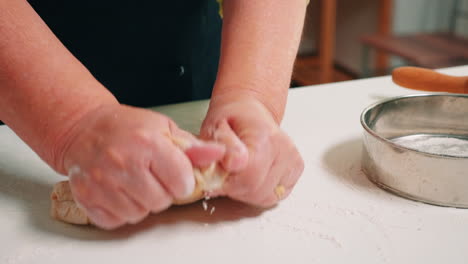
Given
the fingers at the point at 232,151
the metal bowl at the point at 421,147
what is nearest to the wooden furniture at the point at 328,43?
the metal bowl at the point at 421,147

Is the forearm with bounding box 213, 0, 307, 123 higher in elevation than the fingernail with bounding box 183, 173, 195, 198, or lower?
higher

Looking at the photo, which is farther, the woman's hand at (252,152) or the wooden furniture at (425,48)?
the wooden furniture at (425,48)

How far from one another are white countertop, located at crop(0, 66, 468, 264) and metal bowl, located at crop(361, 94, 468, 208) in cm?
2

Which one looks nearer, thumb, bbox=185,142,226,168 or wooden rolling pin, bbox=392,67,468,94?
thumb, bbox=185,142,226,168

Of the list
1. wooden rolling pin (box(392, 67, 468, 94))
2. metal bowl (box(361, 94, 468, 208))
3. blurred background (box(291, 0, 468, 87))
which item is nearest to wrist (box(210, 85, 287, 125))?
metal bowl (box(361, 94, 468, 208))

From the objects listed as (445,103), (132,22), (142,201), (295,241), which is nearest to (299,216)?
(295,241)

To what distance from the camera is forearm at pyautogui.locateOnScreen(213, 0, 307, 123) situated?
20.3 inches

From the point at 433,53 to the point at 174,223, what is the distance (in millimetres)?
1741

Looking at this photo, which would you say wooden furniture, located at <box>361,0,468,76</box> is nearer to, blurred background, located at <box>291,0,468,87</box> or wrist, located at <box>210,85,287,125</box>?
blurred background, located at <box>291,0,468,87</box>

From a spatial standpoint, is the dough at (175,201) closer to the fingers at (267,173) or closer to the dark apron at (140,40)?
the fingers at (267,173)

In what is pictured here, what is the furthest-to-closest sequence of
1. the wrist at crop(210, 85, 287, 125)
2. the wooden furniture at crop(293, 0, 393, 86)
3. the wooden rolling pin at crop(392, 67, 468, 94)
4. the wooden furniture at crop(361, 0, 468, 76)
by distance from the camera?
the wooden furniture at crop(293, 0, 393, 86)
the wooden furniture at crop(361, 0, 468, 76)
the wooden rolling pin at crop(392, 67, 468, 94)
the wrist at crop(210, 85, 287, 125)

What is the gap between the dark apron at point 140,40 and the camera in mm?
698

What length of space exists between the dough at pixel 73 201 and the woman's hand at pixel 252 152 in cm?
1

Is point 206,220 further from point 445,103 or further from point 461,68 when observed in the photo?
point 461,68
